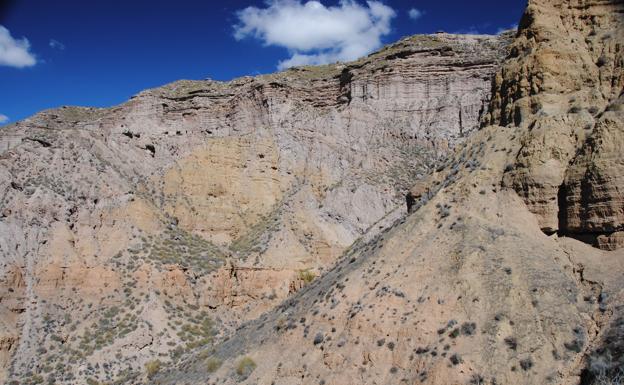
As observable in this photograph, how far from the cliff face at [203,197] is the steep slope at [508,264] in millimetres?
9760

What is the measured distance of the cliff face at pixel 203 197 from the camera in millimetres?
32812

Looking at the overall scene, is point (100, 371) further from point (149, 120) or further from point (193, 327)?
point (149, 120)

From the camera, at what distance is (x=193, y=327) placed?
34.3m

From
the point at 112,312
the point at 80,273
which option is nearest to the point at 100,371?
the point at 112,312

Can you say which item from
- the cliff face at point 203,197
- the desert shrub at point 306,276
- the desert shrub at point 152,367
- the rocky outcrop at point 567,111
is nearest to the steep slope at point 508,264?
the rocky outcrop at point 567,111

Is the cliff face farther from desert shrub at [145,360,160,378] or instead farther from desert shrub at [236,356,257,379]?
desert shrub at [236,356,257,379]

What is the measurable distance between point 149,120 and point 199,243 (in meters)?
25.4

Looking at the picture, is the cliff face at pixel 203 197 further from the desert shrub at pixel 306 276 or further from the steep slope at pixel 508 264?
the steep slope at pixel 508 264

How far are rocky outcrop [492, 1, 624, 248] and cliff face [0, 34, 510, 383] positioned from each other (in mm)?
11146

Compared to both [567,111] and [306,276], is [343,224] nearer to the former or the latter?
[306,276]

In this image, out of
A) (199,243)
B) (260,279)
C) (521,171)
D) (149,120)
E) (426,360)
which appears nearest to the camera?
(426,360)

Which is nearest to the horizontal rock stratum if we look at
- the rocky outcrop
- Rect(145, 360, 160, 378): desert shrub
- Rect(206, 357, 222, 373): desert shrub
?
the rocky outcrop

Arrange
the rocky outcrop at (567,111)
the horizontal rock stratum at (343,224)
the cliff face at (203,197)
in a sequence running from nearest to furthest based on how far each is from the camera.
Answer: the horizontal rock stratum at (343,224) → the rocky outcrop at (567,111) → the cliff face at (203,197)

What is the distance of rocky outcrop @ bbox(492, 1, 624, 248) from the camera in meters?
17.0
